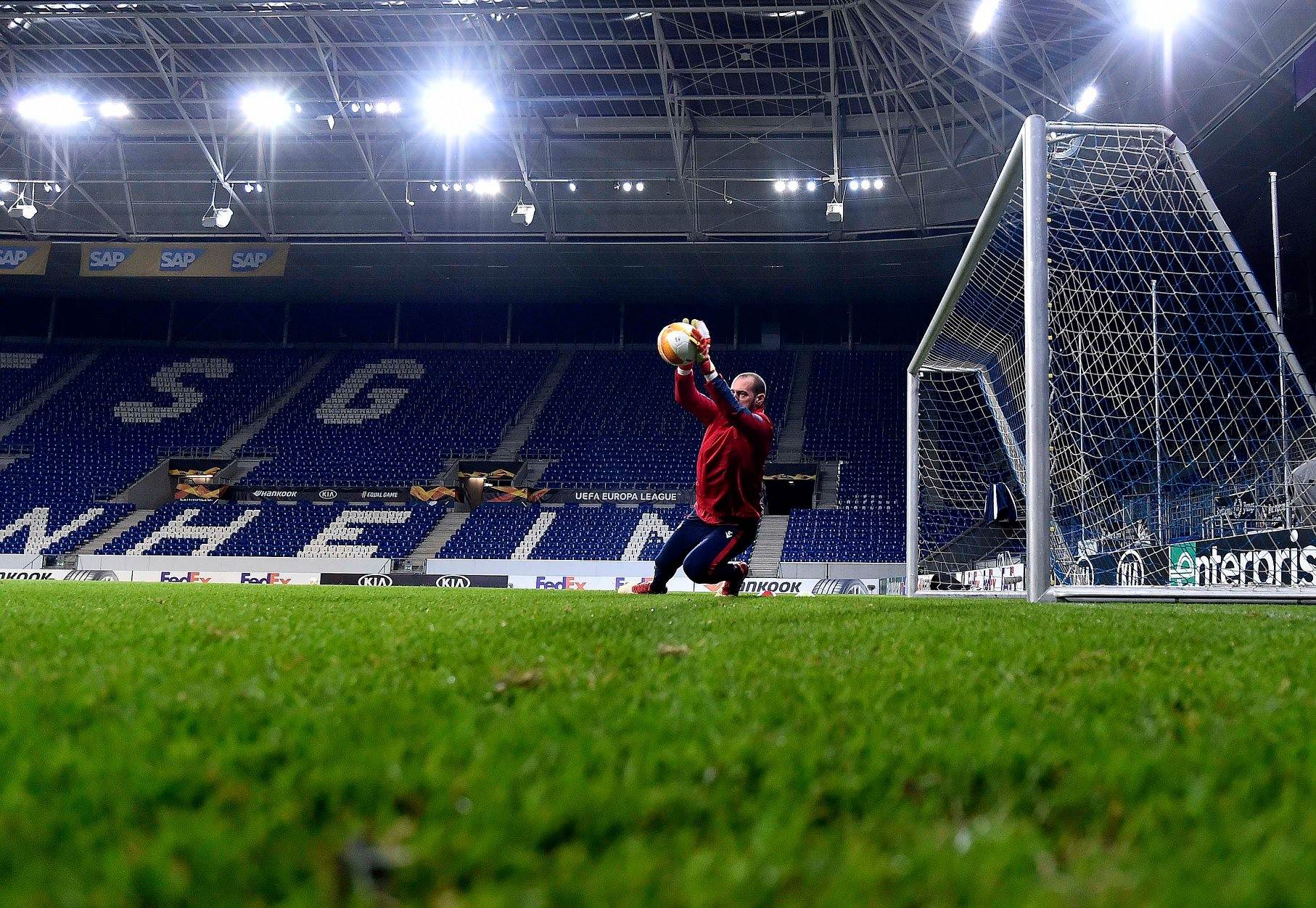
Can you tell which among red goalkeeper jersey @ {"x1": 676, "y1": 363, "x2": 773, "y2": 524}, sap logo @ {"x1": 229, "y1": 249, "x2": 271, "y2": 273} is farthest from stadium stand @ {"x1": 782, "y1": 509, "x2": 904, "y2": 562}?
red goalkeeper jersey @ {"x1": 676, "y1": 363, "x2": 773, "y2": 524}

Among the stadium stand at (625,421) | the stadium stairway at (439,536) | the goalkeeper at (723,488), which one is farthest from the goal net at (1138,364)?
the stadium stand at (625,421)

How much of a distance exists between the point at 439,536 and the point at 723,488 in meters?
24.0

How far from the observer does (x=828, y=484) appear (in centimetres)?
3228

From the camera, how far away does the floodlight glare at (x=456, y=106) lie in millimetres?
26547

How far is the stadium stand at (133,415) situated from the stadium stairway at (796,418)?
1918cm

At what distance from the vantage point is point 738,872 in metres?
1.02

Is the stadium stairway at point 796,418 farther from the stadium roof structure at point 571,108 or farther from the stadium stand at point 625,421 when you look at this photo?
the stadium roof structure at point 571,108

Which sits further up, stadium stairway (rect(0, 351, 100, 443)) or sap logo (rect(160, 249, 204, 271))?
sap logo (rect(160, 249, 204, 271))

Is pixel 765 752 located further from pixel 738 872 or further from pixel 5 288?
pixel 5 288

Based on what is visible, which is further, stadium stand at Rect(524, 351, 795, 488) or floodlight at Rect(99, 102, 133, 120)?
stadium stand at Rect(524, 351, 795, 488)

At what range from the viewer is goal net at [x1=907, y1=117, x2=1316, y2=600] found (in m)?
9.86

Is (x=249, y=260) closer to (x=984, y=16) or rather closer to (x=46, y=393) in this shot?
(x=46, y=393)

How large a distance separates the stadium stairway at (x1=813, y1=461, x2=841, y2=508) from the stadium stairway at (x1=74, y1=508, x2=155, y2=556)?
21290mm

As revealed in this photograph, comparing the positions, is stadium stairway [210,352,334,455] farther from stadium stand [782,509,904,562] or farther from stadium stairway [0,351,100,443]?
stadium stand [782,509,904,562]
